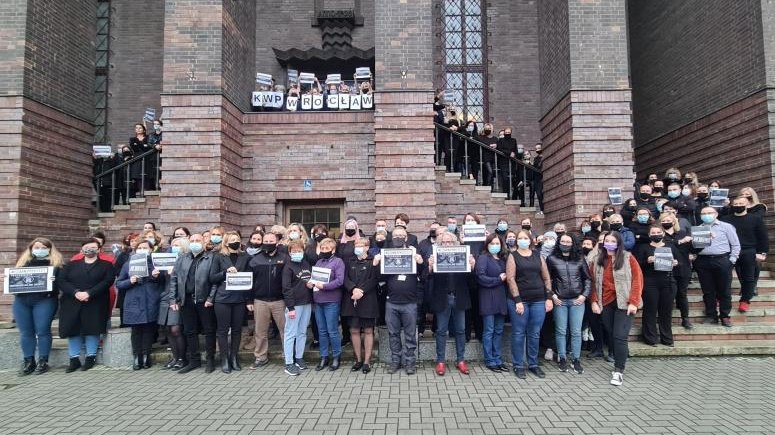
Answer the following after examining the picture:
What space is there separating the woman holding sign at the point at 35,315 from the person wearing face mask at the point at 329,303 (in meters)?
4.24

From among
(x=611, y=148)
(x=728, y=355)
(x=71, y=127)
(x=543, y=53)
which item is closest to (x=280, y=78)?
(x=71, y=127)

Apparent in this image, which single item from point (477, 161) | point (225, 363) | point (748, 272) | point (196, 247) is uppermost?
point (477, 161)

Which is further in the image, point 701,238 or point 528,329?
point 701,238

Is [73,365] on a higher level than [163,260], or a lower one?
lower

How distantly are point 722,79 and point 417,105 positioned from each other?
7861mm

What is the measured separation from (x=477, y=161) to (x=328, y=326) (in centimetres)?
622

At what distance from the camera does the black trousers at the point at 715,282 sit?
25.3 feet

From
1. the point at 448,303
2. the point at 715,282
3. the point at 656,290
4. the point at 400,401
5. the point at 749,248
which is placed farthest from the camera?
the point at 749,248

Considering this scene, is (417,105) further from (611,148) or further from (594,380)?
(594,380)

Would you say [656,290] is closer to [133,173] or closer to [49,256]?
[49,256]

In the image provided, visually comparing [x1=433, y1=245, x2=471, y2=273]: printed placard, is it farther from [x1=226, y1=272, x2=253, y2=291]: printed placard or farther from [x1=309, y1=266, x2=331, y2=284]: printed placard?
[x1=226, y1=272, x2=253, y2=291]: printed placard

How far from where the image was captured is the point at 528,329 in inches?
267

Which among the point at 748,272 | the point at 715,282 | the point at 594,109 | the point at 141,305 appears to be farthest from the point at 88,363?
the point at 748,272

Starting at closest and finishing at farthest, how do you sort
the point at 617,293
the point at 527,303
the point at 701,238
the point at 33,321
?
the point at 617,293 < the point at 527,303 < the point at 33,321 < the point at 701,238
